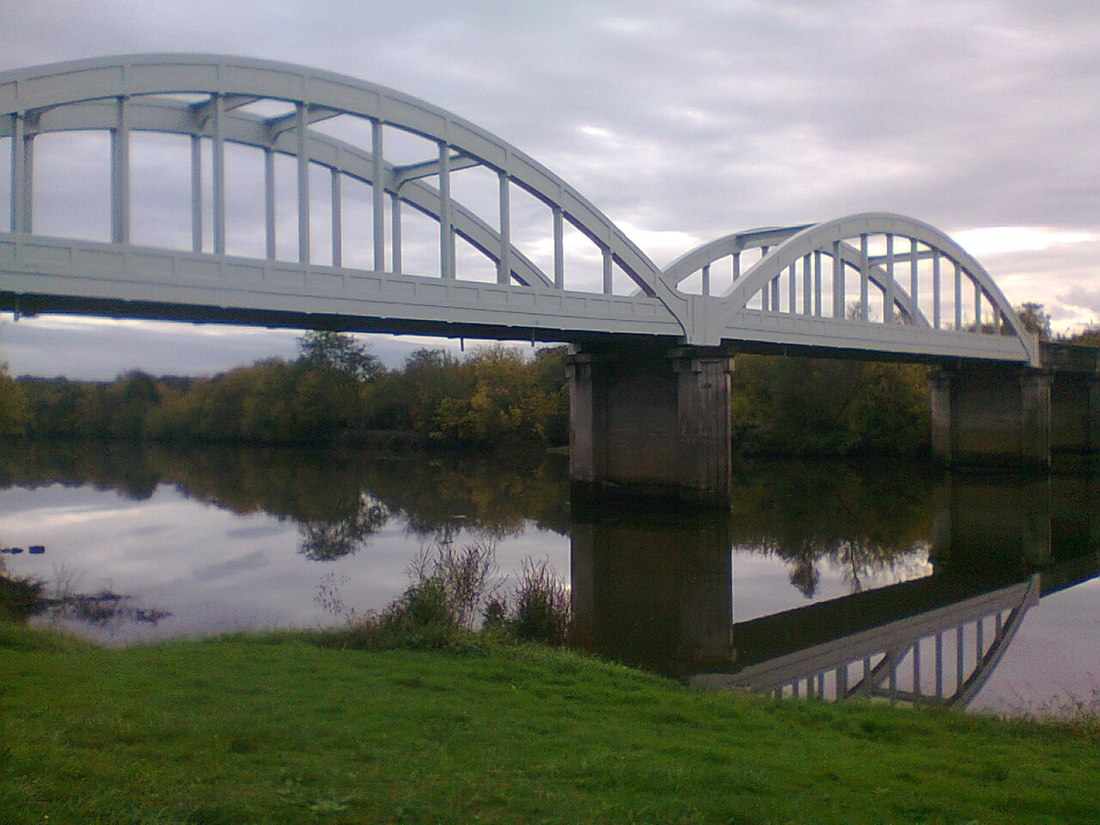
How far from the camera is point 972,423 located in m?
46.5

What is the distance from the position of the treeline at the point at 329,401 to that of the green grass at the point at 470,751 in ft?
173

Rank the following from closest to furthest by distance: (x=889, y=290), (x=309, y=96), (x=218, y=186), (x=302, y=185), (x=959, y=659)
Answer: (x=959, y=659)
(x=218, y=186)
(x=302, y=185)
(x=309, y=96)
(x=889, y=290)

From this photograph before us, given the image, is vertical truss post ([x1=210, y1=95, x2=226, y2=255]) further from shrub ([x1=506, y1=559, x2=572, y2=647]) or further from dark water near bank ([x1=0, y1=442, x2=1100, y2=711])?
shrub ([x1=506, y1=559, x2=572, y2=647])

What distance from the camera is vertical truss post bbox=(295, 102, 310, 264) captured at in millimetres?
19266

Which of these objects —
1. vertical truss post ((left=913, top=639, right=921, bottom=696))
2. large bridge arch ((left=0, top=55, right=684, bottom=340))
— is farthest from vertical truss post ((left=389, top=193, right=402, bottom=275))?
vertical truss post ((left=913, top=639, right=921, bottom=696))

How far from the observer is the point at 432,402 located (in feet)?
228

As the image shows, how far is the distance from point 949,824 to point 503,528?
857 inches

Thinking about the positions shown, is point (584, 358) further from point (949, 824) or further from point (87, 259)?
point (949, 824)

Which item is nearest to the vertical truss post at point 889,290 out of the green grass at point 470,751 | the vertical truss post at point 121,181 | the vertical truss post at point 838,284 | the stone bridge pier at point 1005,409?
the vertical truss post at point 838,284

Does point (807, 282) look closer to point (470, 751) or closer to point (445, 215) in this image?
point (445, 215)

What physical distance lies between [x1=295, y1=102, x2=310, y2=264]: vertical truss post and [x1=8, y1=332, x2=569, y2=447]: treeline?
41.0 meters

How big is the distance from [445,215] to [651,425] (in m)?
10.7

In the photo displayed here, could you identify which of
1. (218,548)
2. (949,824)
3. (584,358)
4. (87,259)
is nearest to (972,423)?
(584,358)

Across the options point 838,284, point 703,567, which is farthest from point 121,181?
point 838,284
